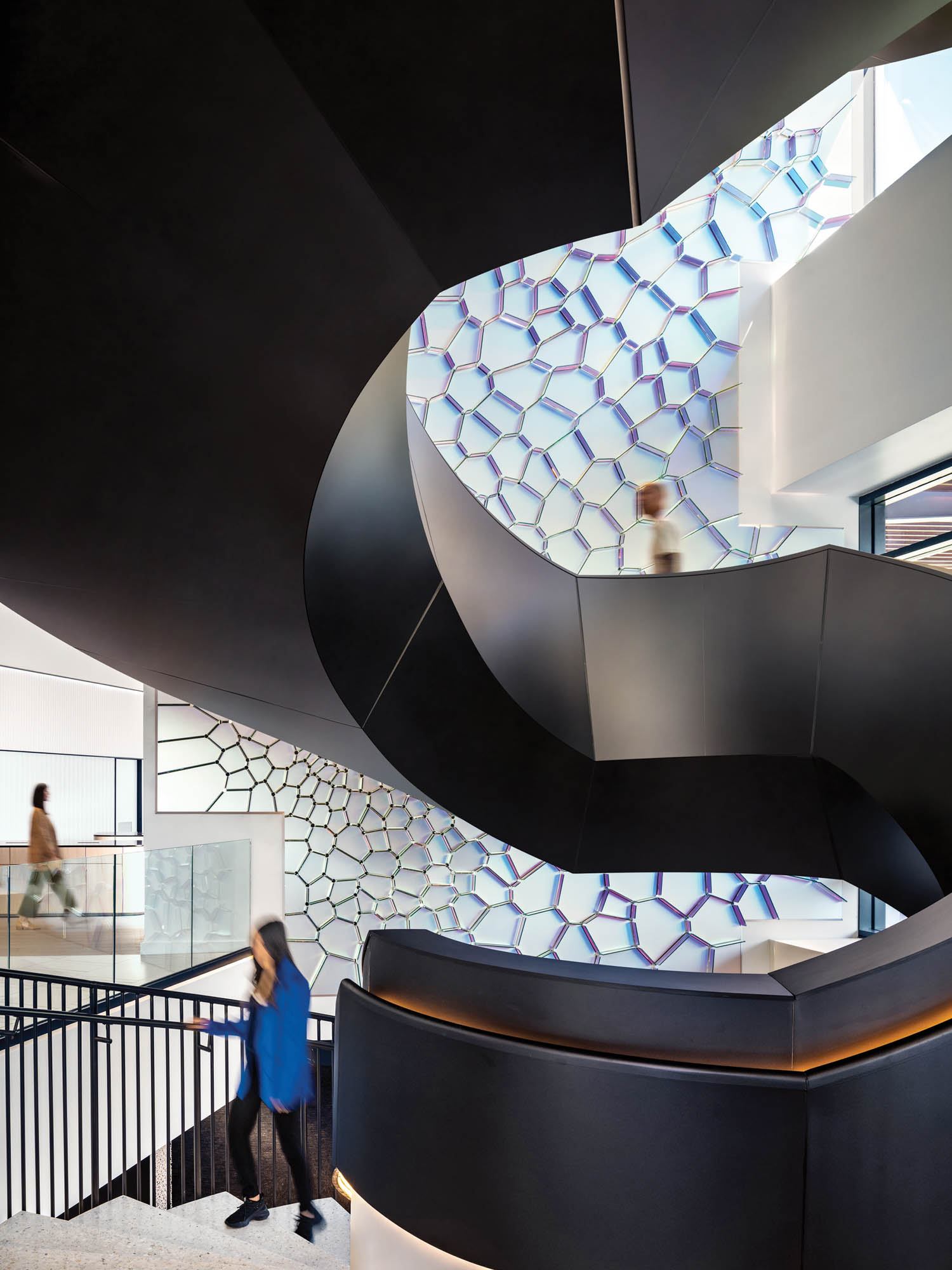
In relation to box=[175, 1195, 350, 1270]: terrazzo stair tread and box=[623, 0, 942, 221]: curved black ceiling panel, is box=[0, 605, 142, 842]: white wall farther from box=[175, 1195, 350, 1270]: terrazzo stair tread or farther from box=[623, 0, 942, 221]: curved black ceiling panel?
A: box=[623, 0, 942, 221]: curved black ceiling panel

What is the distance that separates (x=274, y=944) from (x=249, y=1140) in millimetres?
1082

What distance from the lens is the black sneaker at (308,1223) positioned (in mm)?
4113

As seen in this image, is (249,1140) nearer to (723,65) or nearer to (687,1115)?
(687,1115)

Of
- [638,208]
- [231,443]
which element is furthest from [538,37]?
[231,443]

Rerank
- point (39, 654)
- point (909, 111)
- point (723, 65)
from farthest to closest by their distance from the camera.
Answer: point (39, 654)
point (909, 111)
point (723, 65)

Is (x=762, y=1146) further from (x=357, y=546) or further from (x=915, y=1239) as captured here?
(x=357, y=546)

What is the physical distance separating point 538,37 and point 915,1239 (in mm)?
3262

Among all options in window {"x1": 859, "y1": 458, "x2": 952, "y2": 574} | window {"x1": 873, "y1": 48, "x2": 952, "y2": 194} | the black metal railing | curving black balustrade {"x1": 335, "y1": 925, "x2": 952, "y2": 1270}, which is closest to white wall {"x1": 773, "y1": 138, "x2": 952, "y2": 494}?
window {"x1": 859, "y1": 458, "x2": 952, "y2": 574}

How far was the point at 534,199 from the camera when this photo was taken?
2.02 m

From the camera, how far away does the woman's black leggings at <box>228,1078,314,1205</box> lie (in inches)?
151

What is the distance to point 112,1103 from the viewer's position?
586cm

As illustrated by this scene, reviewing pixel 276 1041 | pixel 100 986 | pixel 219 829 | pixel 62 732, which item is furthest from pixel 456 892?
pixel 62 732

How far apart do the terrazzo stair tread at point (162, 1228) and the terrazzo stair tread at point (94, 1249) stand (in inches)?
0.5

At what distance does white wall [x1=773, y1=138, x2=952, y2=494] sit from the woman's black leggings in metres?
5.78
